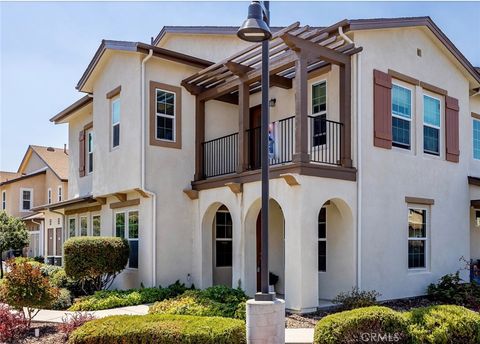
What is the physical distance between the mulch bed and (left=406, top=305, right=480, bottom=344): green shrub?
228cm

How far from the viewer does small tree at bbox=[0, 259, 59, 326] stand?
9.52 m

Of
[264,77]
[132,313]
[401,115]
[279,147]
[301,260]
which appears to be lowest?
[132,313]

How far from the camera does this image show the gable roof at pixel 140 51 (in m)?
13.7

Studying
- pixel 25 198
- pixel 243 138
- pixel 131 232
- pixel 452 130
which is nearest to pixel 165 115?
pixel 243 138

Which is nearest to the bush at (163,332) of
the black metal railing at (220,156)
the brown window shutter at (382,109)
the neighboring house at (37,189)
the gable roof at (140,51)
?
the brown window shutter at (382,109)

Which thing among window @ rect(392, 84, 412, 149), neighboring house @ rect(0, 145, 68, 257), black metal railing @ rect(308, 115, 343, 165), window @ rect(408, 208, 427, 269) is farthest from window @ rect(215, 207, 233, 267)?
neighboring house @ rect(0, 145, 68, 257)

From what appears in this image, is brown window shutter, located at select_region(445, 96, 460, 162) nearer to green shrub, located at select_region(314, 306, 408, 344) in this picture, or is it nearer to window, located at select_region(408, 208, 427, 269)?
window, located at select_region(408, 208, 427, 269)

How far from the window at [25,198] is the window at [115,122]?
2045 cm

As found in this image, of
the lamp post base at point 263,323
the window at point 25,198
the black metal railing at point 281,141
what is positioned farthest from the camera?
the window at point 25,198

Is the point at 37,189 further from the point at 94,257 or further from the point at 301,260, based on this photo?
the point at 301,260

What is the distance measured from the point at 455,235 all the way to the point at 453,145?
2.73 metres

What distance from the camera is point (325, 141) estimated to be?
13.0m

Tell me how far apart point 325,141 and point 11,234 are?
17261mm

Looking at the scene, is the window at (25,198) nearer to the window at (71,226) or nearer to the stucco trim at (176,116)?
the window at (71,226)
